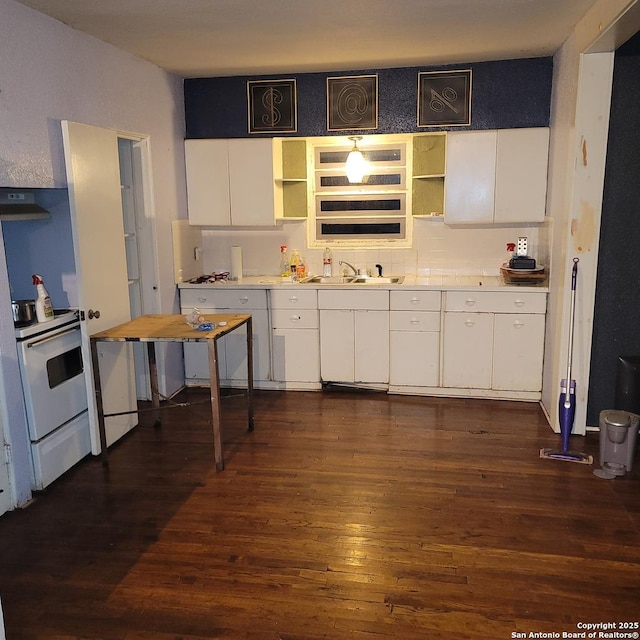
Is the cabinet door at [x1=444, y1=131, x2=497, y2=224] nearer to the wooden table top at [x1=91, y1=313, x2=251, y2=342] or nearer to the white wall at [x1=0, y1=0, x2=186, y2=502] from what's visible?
the wooden table top at [x1=91, y1=313, x2=251, y2=342]

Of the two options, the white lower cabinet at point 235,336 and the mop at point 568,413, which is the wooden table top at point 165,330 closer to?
the white lower cabinet at point 235,336

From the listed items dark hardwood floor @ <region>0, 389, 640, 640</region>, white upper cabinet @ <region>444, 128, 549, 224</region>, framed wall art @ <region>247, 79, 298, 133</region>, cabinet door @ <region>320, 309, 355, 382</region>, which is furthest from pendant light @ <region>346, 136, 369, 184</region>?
dark hardwood floor @ <region>0, 389, 640, 640</region>

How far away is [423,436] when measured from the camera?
4012mm

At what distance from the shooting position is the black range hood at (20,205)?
3.14m

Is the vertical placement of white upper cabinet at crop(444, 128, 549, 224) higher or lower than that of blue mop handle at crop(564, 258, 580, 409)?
higher

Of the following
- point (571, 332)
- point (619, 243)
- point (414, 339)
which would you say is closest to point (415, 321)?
point (414, 339)

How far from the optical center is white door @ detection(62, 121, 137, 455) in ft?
11.3

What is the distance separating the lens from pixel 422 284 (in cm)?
469

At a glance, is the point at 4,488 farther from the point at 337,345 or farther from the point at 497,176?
the point at 497,176

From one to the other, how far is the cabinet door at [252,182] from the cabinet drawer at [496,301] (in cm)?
164

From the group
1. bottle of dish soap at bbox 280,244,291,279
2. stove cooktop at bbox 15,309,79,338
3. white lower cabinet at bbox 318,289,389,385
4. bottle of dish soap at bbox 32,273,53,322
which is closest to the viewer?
stove cooktop at bbox 15,309,79,338

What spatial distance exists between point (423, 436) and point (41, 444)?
2.33 meters

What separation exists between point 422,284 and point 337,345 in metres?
0.84

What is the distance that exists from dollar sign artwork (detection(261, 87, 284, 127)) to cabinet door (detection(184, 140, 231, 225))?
1.39 ft
